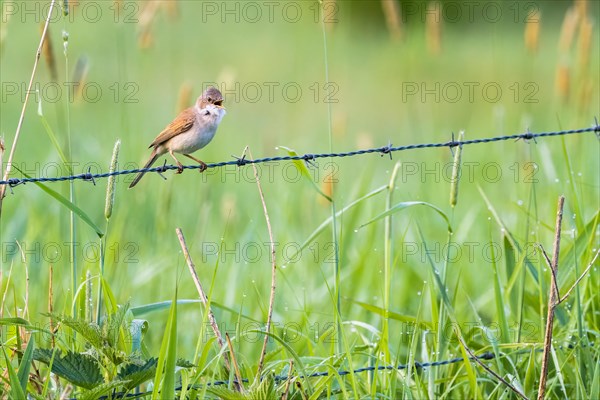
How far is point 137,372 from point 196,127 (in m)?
1.60

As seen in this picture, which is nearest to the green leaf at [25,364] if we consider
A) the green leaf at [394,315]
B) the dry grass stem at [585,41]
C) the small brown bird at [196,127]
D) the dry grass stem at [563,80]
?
the green leaf at [394,315]

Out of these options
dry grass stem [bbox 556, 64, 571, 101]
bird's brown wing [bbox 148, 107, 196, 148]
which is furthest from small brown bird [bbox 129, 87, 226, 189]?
dry grass stem [bbox 556, 64, 571, 101]

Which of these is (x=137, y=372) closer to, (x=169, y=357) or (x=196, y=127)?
(x=169, y=357)

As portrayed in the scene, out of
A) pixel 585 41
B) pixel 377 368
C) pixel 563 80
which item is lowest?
pixel 377 368

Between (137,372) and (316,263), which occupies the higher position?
(316,263)

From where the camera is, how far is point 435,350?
139 inches

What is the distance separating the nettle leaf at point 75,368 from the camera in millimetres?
2650

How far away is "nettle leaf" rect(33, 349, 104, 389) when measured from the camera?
2650mm

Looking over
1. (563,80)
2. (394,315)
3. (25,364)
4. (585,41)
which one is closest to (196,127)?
(394,315)

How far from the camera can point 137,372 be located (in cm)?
267

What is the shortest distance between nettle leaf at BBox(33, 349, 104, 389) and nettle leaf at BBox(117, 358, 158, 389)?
7 cm

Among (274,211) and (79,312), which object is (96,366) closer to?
(79,312)

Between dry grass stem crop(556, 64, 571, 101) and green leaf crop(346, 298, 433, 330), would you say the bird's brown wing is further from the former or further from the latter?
dry grass stem crop(556, 64, 571, 101)

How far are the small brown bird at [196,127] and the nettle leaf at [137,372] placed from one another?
1.47 m
